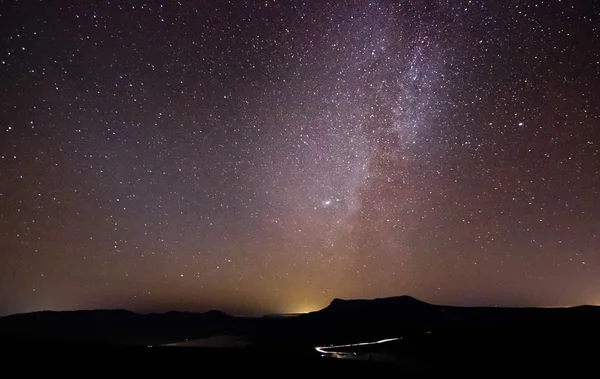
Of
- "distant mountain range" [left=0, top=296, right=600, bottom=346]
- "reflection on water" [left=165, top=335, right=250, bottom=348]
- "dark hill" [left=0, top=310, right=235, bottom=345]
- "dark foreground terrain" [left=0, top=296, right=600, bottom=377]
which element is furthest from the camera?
"dark hill" [left=0, top=310, right=235, bottom=345]

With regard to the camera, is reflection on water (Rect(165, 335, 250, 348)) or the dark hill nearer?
reflection on water (Rect(165, 335, 250, 348))

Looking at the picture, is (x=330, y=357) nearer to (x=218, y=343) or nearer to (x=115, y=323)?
(x=218, y=343)

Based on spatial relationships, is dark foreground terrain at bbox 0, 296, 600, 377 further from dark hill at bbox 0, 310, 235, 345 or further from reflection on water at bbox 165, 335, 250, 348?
dark hill at bbox 0, 310, 235, 345

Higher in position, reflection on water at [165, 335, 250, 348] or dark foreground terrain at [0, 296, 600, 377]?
dark foreground terrain at [0, 296, 600, 377]

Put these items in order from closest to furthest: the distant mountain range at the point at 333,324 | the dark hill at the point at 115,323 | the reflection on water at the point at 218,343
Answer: the distant mountain range at the point at 333,324 → the reflection on water at the point at 218,343 → the dark hill at the point at 115,323

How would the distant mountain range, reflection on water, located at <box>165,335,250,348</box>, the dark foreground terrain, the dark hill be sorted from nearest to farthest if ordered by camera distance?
the dark foreground terrain
the distant mountain range
reflection on water, located at <box>165,335,250,348</box>
the dark hill

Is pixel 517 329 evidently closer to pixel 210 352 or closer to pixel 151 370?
pixel 210 352

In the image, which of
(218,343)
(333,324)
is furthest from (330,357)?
(333,324)

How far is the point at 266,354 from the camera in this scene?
13.8m

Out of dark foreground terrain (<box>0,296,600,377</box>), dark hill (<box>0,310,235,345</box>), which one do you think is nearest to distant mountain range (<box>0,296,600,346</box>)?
dark hill (<box>0,310,235,345</box>)

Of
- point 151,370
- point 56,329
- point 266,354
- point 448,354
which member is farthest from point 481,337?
point 56,329

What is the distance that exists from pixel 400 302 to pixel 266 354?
86.7 meters

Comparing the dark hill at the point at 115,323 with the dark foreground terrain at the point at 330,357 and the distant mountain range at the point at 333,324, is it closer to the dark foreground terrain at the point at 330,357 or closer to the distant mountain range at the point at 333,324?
the distant mountain range at the point at 333,324

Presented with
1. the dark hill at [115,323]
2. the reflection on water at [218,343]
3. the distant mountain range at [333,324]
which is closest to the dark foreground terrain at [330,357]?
the distant mountain range at [333,324]
